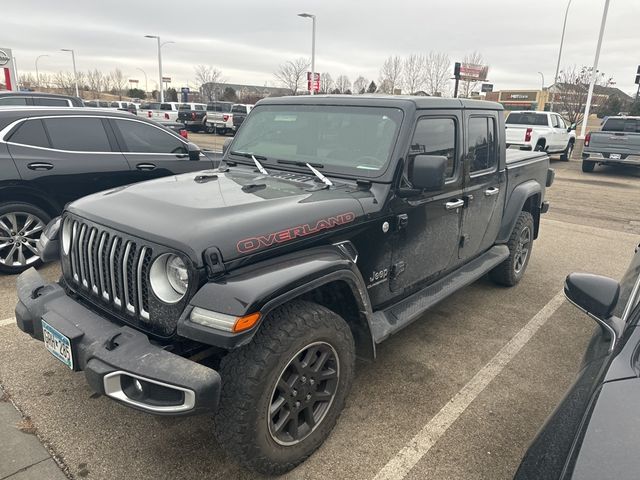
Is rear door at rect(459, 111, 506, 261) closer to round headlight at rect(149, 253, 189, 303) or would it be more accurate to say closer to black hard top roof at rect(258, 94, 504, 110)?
black hard top roof at rect(258, 94, 504, 110)

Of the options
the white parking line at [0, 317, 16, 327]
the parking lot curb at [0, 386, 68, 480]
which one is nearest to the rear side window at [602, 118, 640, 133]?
the white parking line at [0, 317, 16, 327]

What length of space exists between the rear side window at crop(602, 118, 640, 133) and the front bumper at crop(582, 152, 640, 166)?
101 centimetres

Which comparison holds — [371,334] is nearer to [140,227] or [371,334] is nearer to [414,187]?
[414,187]

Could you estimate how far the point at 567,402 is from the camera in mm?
1904

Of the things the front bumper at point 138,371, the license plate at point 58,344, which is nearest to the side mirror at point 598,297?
the front bumper at point 138,371

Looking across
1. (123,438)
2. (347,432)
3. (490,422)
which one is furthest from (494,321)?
(123,438)

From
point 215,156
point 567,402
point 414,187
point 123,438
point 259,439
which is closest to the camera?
point 567,402

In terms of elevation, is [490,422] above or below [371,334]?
below

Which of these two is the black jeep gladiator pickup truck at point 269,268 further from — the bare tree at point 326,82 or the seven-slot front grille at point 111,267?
the bare tree at point 326,82

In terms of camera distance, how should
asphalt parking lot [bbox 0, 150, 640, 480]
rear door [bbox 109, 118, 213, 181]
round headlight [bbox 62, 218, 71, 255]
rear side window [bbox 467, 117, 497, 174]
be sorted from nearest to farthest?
asphalt parking lot [bbox 0, 150, 640, 480], round headlight [bbox 62, 218, 71, 255], rear side window [bbox 467, 117, 497, 174], rear door [bbox 109, 118, 213, 181]

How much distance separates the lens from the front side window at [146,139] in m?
5.85

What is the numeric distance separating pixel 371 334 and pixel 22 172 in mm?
4214

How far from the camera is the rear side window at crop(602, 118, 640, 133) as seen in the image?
14946 mm

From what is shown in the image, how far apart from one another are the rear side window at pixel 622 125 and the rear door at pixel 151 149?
1444 centimetres
